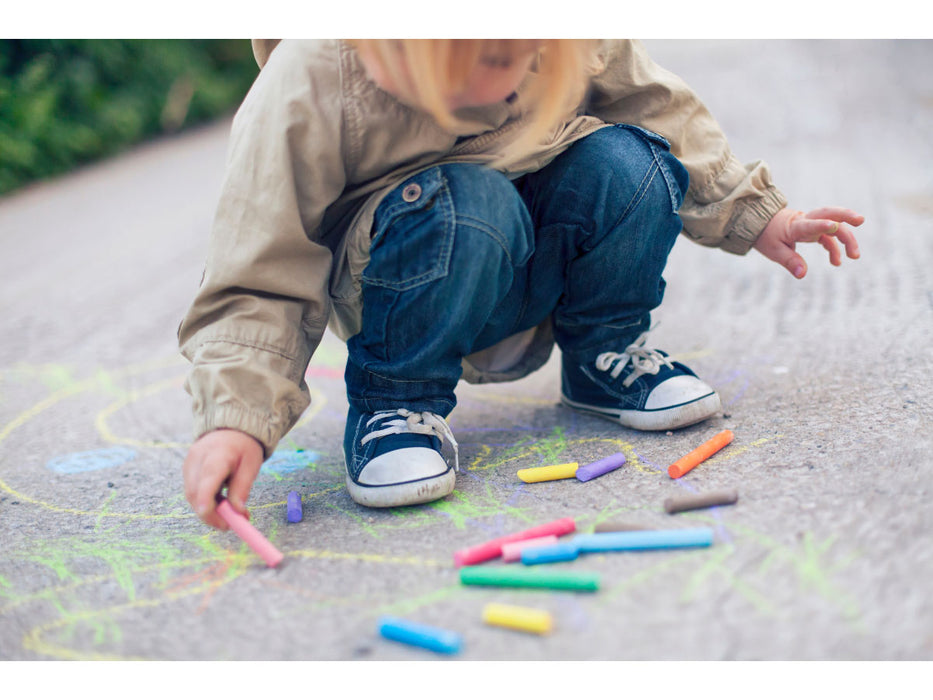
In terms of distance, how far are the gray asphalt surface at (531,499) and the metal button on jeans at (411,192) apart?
1.45ft

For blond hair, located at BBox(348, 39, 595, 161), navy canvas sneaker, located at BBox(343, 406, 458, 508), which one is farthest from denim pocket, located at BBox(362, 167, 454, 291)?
navy canvas sneaker, located at BBox(343, 406, 458, 508)

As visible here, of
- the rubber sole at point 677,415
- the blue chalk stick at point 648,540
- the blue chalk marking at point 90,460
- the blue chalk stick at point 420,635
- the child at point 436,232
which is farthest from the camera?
the blue chalk marking at point 90,460

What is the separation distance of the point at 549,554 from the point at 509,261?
1.45ft

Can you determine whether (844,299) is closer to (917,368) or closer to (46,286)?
(917,368)

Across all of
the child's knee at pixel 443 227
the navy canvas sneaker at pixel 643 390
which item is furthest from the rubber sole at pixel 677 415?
the child's knee at pixel 443 227

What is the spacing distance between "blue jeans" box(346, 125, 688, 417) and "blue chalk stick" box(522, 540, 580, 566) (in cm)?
35

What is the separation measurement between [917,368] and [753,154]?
209 cm

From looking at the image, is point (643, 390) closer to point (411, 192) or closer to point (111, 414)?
point (411, 192)

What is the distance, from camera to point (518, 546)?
99cm

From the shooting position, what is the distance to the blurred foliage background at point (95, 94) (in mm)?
3980

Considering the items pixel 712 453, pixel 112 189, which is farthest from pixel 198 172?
pixel 712 453

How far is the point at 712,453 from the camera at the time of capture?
121 centimetres

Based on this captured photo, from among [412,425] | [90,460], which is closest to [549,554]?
[412,425]

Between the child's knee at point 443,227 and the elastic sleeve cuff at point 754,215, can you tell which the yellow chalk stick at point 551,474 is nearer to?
the child's knee at point 443,227
